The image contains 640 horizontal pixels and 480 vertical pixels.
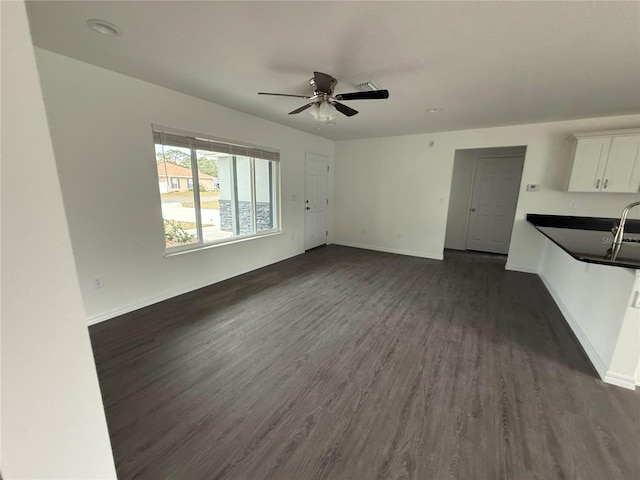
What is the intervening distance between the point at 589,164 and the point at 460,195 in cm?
257

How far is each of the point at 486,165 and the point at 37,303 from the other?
23.1ft

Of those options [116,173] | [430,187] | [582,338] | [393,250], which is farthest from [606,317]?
[116,173]

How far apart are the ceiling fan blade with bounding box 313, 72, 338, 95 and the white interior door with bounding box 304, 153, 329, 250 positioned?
2.88m

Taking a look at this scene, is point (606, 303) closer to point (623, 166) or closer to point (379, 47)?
point (623, 166)

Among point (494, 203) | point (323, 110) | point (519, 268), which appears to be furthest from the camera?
point (494, 203)

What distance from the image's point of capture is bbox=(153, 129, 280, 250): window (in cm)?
322

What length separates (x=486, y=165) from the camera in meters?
5.84

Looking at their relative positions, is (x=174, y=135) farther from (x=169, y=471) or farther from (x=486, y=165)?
(x=486, y=165)

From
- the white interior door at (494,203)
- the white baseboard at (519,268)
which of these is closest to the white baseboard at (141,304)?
the white baseboard at (519,268)

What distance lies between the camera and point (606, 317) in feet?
7.09

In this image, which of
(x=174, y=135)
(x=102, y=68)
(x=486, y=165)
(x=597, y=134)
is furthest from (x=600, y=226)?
(x=102, y=68)

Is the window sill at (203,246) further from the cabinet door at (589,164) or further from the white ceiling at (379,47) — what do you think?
the cabinet door at (589,164)

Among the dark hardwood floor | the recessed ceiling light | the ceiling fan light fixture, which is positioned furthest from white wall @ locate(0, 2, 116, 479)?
the ceiling fan light fixture

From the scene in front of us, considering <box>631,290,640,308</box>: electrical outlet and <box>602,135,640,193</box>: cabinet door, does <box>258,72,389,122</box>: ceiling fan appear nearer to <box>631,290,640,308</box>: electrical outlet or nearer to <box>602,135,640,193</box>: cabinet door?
<box>631,290,640,308</box>: electrical outlet
